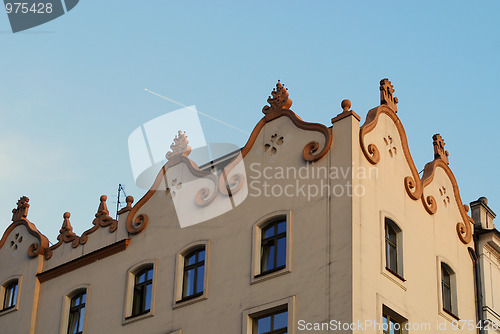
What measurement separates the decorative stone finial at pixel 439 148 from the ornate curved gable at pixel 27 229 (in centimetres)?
1401

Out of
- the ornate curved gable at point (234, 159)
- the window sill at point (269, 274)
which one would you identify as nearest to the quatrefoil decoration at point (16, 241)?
the ornate curved gable at point (234, 159)

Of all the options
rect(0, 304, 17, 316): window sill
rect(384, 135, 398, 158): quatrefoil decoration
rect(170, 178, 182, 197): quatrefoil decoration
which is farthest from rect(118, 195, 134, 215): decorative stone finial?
rect(384, 135, 398, 158): quatrefoil decoration

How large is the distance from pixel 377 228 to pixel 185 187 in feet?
23.1

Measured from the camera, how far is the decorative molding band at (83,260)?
35000 millimetres

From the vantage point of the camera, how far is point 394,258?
31.0m

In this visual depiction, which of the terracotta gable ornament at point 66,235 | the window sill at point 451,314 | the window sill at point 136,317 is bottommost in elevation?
the window sill at point 136,317

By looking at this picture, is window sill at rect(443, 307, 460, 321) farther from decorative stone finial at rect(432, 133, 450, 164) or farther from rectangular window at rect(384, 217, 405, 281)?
decorative stone finial at rect(432, 133, 450, 164)

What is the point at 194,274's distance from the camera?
1282 inches

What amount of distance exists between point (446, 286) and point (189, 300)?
8.19m

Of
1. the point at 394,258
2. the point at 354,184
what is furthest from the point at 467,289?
the point at 354,184

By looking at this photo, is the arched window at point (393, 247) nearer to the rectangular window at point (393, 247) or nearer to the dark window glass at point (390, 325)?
the rectangular window at point (393, 247)

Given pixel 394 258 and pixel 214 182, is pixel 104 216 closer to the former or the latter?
pixel 214 182

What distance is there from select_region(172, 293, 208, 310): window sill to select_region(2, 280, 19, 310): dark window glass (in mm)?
8610

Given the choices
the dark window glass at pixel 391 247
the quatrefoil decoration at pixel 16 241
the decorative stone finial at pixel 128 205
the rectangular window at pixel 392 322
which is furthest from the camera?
the quatrefoil decoration at pixel 16 241
